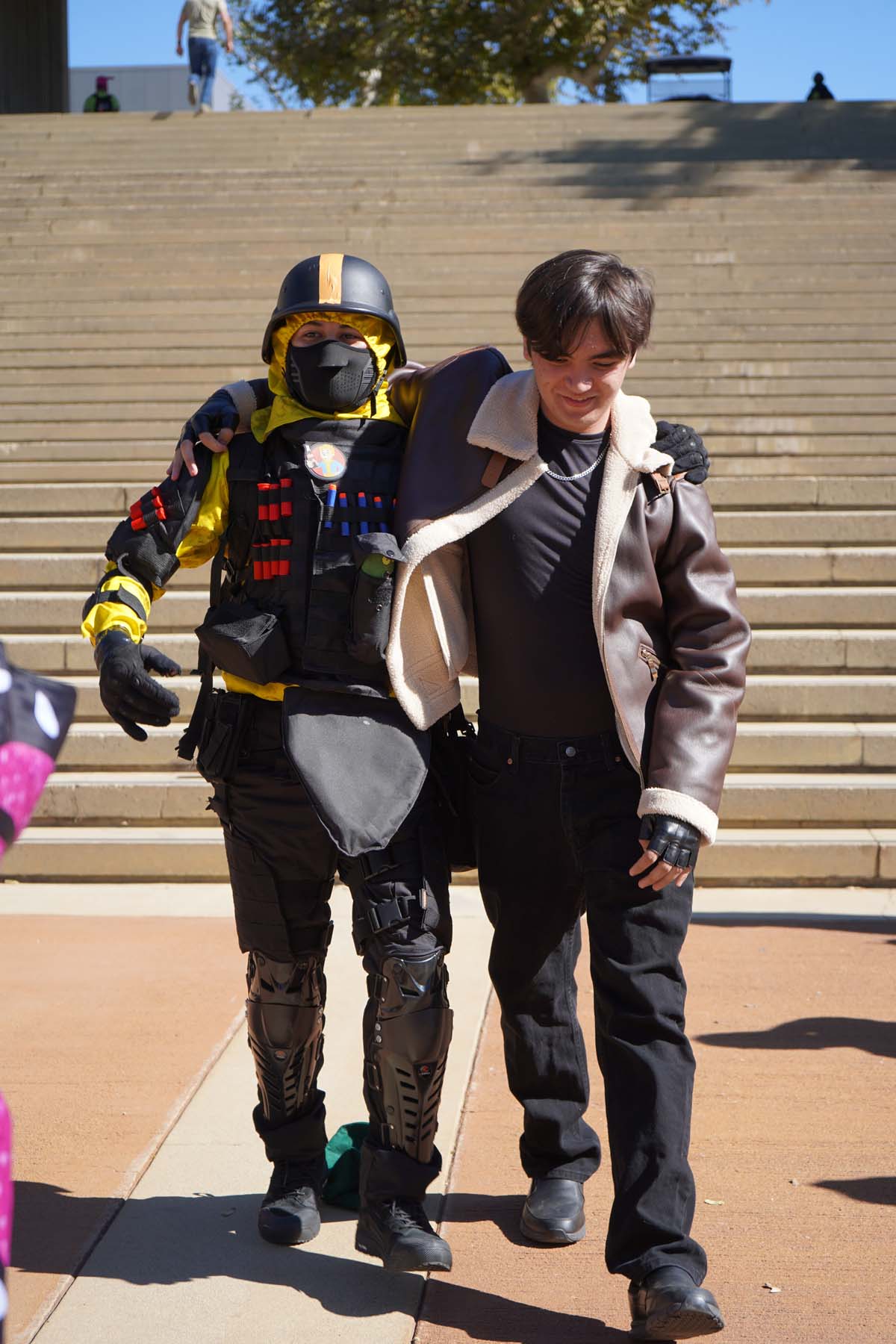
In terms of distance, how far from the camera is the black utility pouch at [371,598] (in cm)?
275

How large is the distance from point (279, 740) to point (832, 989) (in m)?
2.45

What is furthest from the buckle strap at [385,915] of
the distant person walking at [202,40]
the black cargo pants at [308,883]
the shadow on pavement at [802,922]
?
the distant person walking at [202,40]

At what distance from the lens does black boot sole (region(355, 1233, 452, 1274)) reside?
8.73 feet

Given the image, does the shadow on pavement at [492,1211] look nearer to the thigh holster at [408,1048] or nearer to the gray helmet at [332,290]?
the thigh holster at [408,1048]

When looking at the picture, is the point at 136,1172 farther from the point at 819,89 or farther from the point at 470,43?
the point at 470,43

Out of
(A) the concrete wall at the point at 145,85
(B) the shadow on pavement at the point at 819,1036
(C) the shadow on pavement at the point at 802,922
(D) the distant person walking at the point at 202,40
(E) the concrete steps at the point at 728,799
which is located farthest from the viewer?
(A) the concrete wall at the point at 145,85

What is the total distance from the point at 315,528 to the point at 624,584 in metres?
0.65

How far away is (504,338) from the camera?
986 centimetres

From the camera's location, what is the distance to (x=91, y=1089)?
3746 mm

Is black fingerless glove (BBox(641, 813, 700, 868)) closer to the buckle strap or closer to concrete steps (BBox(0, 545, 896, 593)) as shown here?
the buckle strap

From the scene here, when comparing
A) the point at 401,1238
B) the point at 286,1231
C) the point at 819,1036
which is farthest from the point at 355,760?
the point at 819,1036

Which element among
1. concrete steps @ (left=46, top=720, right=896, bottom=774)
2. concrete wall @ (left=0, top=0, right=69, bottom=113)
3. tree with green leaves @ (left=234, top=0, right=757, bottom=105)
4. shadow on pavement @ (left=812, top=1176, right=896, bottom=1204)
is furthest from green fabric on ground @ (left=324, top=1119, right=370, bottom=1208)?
tree with green leaves @ (left=234, top=0, right=757, bottom=105)

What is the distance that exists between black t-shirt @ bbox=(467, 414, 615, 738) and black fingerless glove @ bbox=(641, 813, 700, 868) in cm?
27

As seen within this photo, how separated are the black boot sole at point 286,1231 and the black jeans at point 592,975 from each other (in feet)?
1.66
